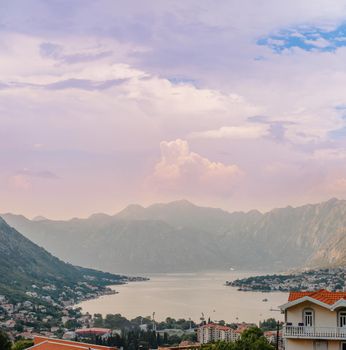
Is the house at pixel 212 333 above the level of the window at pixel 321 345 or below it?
below

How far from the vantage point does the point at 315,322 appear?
→ 1291cm

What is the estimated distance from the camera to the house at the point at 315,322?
12.7 metres

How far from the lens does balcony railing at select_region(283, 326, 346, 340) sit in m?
12.6

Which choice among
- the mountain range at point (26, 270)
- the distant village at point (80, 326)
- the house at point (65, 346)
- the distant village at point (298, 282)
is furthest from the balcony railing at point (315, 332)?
the distant village at point (298, 282)

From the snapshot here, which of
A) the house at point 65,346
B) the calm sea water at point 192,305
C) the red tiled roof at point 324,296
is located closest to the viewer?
the red tiled roof at point 324,296

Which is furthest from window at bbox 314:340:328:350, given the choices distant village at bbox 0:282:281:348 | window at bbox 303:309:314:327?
distant village at bbox 0:282:281:348

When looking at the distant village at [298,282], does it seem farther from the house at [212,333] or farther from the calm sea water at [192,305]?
the house at [212,333]

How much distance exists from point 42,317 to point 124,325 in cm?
1465

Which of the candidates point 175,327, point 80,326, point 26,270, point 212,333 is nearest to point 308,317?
point 212,333

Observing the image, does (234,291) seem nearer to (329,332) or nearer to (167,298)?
(167,298)

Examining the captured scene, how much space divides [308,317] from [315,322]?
0.17 meters

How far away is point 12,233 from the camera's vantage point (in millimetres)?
155375

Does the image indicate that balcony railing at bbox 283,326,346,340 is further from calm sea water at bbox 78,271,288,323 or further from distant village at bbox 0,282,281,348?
calm sea water at bbox 78,271,288,323

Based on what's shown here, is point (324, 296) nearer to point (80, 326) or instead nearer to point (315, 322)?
point (315, 322)
